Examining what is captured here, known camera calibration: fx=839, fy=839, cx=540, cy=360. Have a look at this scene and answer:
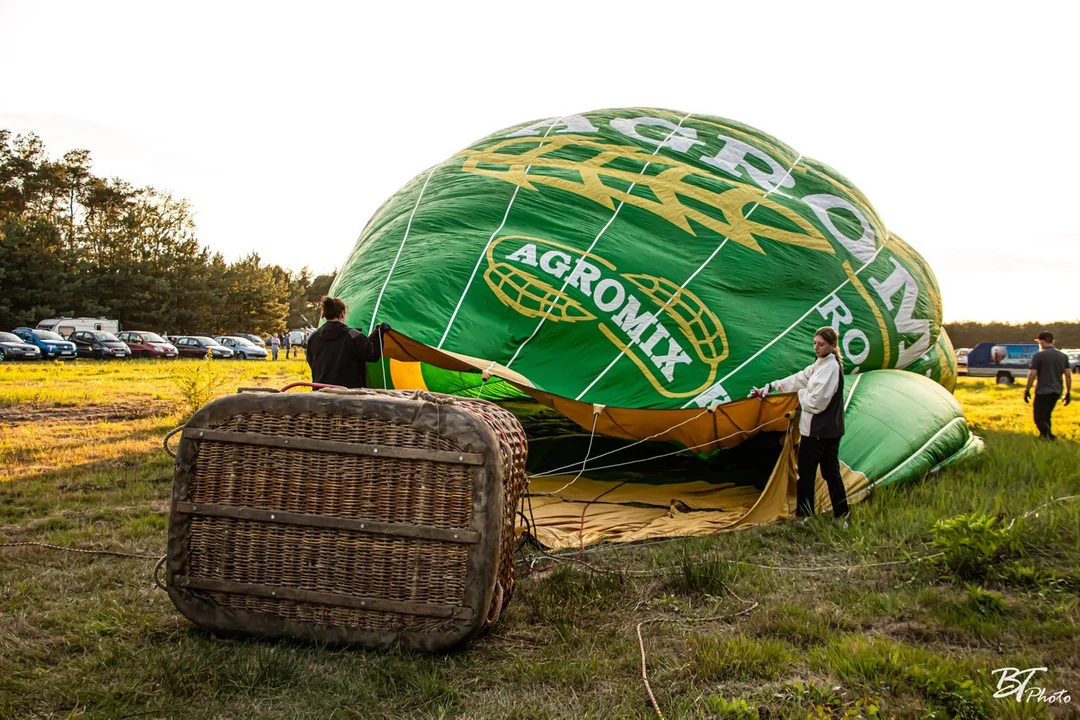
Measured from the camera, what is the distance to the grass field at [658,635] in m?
2.24

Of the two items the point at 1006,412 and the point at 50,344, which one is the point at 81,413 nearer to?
the point at 1006,412

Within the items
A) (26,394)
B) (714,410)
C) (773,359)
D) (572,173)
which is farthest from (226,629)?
(26,394)

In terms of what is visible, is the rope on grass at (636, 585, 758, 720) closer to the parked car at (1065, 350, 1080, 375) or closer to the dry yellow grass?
the dry yellow grass

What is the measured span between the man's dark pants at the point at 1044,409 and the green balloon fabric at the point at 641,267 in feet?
8.54

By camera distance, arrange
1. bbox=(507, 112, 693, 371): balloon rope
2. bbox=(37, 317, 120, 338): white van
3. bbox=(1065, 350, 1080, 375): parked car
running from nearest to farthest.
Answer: bbox=(507, 112, 693, 371): balloon rope, bbox=(1065, 350, 1080, 375): parked car, bbox=(37, 317, 120, 338): white van

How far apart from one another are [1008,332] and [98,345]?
111ft

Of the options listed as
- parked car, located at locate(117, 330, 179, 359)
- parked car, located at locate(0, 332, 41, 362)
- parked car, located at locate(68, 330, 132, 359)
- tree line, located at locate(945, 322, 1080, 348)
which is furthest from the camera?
tree line, located at locate(945, 322, 1080, 348)

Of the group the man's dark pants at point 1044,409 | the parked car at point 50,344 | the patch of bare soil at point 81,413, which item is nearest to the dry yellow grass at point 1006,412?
the man's dark pants at point 1044,409

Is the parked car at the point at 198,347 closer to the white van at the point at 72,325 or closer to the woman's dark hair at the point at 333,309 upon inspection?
the white van at the point at 72,325

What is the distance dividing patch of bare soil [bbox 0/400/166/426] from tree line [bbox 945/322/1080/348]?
32.1m

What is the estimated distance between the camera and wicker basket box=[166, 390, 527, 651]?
2.50 m

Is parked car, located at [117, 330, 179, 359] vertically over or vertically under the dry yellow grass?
under

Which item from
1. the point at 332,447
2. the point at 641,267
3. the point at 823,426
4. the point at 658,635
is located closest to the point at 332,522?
the point at 332,447

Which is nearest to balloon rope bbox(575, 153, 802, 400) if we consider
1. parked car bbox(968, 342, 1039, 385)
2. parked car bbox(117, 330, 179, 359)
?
parked car bbox(968, 342, 1039, 385)
